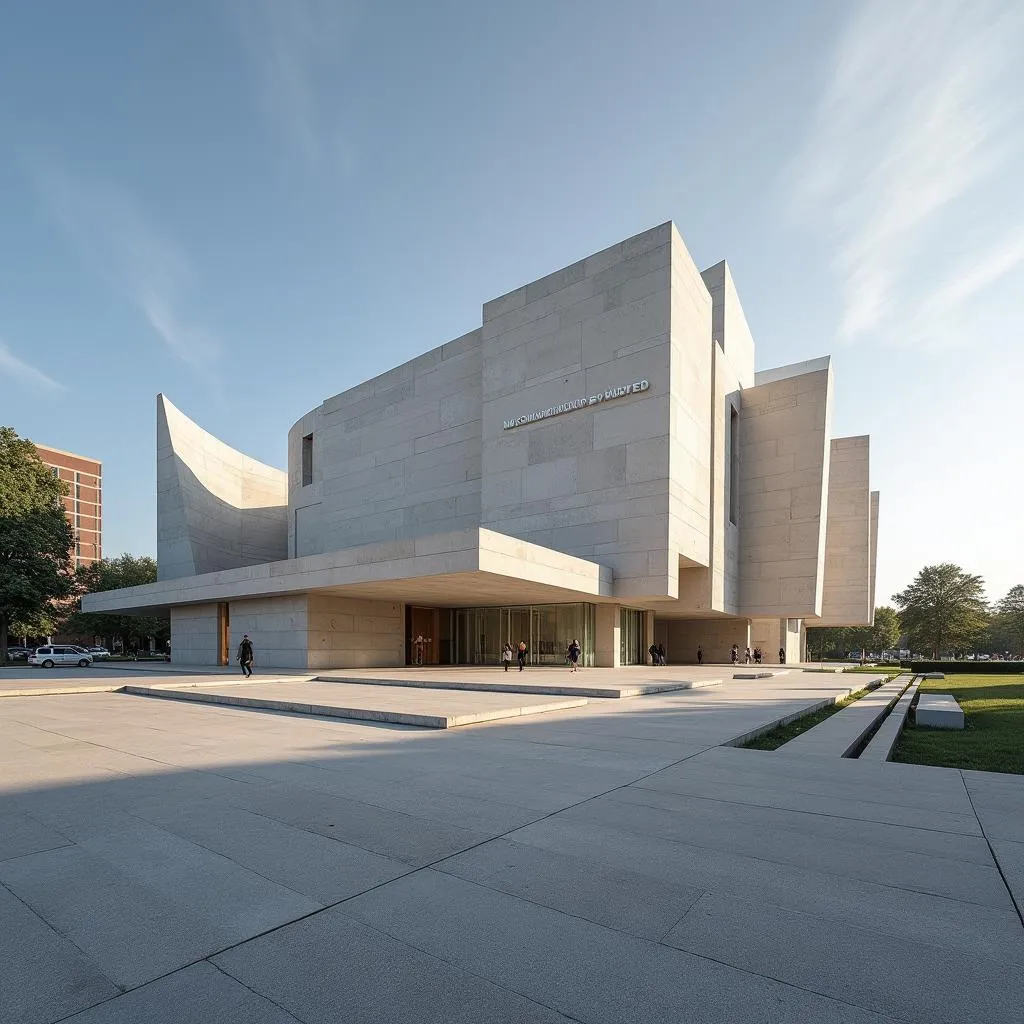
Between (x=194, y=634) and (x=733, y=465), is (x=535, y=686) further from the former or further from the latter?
(x=733, y=465)

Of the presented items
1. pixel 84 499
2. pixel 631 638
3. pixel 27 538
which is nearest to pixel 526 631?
pixel 631 638

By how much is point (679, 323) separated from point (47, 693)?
26194 mm

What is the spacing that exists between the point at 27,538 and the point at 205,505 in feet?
35.1

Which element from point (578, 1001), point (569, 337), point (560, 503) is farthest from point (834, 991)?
point (569, 337)

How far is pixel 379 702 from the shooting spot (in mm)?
13250

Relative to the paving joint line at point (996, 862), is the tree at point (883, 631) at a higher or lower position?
lower

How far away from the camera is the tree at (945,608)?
6316 centimetres

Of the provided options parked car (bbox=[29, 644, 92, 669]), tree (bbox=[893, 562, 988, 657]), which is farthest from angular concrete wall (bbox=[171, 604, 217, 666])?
→ tree (bbox=[893, 562, 988, 657])

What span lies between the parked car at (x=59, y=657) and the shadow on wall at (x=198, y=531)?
8573 mm

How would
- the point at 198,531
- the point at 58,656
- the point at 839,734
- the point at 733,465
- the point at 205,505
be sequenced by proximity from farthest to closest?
the point at 58,656 → the point at 205,505 → the point at 198,531 → the point at 733,465 → the point at 839,734

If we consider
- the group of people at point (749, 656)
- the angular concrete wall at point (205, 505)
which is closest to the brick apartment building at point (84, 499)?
the angular concrete wall at point (205, 505)

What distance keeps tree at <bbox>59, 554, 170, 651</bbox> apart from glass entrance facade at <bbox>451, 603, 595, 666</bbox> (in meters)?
32.8

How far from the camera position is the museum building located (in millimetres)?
26766

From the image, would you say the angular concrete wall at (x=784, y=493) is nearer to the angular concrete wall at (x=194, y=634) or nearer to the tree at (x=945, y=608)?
the angular concrete wall at (x=194, y=634)
